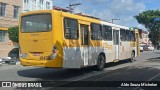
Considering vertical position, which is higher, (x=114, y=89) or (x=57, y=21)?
(x=57, y=21)

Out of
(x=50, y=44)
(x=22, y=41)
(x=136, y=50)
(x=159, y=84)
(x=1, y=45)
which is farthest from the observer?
(x=1, y=45)

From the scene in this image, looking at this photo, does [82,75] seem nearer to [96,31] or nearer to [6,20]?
[96,31]

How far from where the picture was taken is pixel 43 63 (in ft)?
45.4

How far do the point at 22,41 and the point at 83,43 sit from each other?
305cm

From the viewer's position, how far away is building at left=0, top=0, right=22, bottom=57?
3516cm

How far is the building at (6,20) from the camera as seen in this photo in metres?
35.2

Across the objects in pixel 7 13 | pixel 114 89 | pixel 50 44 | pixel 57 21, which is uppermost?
pixel 7 13

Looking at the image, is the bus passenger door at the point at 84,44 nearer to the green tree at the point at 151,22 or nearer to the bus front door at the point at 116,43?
the bus front door at the point at 116,43

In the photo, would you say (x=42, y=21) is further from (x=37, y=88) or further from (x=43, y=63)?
(x=37, y=88)

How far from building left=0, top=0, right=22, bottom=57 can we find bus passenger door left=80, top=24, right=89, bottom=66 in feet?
65.5

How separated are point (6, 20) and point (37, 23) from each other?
2296 centimetres

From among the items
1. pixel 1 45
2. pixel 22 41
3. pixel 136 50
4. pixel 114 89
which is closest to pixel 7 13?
pixel 1 45

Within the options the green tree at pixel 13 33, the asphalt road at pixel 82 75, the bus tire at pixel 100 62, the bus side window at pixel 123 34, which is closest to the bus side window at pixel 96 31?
the bus tire at pixel 100 62

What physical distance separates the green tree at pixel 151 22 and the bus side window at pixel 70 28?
171 ft
